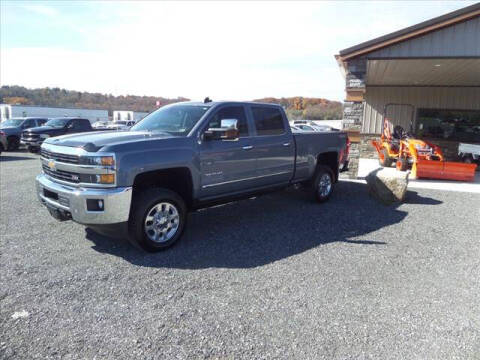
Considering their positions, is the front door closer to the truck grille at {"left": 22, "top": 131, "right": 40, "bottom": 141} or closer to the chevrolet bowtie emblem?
the chevrolet bowtie emblem

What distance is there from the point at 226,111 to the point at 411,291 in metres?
3.50

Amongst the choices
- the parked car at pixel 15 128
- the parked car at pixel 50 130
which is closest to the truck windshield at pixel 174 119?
the parked car at pixel 50 130

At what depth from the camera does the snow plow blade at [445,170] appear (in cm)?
1066

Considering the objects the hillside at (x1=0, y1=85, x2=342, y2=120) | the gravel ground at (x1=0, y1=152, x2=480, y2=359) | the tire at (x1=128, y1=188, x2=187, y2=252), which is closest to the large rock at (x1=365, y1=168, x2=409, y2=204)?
the gravel ground at (x1=0, y1=152, x2=480, y2=359)

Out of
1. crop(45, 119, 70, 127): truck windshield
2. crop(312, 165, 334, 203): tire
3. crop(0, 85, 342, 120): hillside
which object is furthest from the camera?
crop(0, 85, 342, 120): hillside

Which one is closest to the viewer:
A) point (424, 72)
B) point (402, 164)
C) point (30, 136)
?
point (402, 164)

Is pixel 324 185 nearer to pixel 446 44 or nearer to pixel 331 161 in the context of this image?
pixel 331 161

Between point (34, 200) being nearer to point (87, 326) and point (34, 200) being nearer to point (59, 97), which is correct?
point (87, 326)

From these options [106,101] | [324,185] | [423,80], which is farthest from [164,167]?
[106,101]

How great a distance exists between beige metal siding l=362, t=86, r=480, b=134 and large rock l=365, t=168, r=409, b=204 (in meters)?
9.44

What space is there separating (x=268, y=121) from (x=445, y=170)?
7.35 m

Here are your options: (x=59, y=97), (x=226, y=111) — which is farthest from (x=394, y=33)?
(x=59, y=97)

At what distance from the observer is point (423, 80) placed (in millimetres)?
14828

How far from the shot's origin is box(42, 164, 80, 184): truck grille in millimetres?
4328
